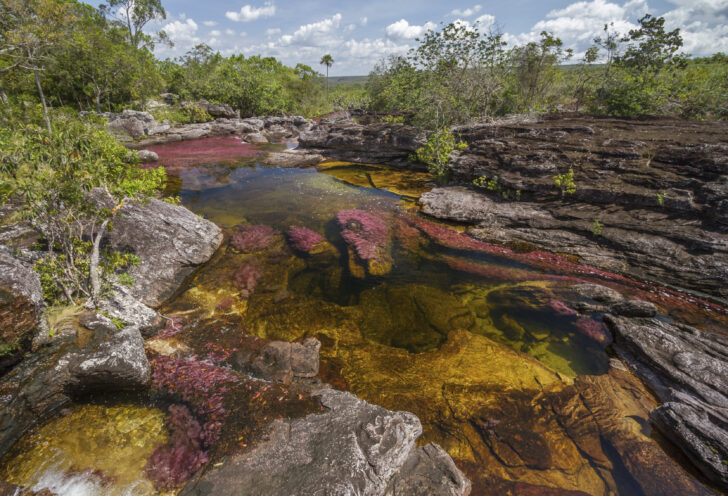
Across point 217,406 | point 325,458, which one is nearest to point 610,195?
point 325,458

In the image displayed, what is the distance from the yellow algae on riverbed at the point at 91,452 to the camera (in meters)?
5.62

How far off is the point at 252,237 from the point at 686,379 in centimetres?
1931

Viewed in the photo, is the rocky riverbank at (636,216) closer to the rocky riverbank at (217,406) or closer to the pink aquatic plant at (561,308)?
the pink aquatic plant at (561,308)

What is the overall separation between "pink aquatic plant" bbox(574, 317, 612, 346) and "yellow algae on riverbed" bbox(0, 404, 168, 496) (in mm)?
14198

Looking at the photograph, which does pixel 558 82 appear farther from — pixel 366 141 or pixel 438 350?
pixel 438 350

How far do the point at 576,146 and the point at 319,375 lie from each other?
2357 centimetres

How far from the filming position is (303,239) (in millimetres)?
17672

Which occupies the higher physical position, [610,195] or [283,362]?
[610,195]

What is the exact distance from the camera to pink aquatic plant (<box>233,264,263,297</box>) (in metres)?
13.2

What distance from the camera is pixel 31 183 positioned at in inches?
284

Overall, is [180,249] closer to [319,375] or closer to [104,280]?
[104,280]

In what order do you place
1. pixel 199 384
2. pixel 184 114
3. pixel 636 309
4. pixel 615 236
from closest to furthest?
1. pixel 199 384
2. pixel 636 309
3. pixel 615 236
4. pixel 184 114

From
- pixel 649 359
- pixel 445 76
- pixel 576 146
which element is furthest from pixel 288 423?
pixel 445 76

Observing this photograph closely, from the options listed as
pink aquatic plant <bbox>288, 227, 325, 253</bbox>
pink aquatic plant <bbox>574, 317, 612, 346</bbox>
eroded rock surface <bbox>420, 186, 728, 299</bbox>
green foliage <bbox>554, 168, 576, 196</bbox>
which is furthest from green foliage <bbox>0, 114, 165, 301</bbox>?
green foliage <bbox>554, 168, 576, 196</bbox>
